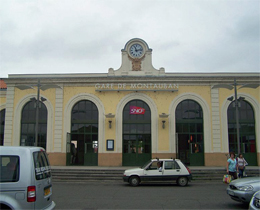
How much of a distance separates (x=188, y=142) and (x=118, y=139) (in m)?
5.57

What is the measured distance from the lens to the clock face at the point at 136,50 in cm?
2298

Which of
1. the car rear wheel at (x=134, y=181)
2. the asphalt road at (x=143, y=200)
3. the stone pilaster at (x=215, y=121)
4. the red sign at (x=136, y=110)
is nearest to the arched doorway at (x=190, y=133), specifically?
the stone pilaster at (x=215, y=121)

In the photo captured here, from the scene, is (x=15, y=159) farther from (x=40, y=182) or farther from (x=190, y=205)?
(x=190, y=205)

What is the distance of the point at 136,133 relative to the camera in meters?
22.3

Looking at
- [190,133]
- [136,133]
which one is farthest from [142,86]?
[190,133]

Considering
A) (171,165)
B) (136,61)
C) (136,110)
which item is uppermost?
(136,61)

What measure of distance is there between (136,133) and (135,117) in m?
1.29

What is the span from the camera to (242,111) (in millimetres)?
22609

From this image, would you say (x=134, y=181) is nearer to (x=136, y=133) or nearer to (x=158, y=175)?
(x=158, y=175)

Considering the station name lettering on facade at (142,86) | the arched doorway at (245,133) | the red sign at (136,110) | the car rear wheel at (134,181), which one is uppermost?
the station name lettering on facade at (142,86)

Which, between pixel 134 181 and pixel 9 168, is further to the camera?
pixel 134 181

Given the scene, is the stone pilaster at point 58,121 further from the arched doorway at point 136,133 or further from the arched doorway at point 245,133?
the arched doorway at point 245,133

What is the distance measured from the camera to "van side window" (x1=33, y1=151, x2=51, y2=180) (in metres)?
6.49

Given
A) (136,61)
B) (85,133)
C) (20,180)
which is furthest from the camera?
(136,61)
